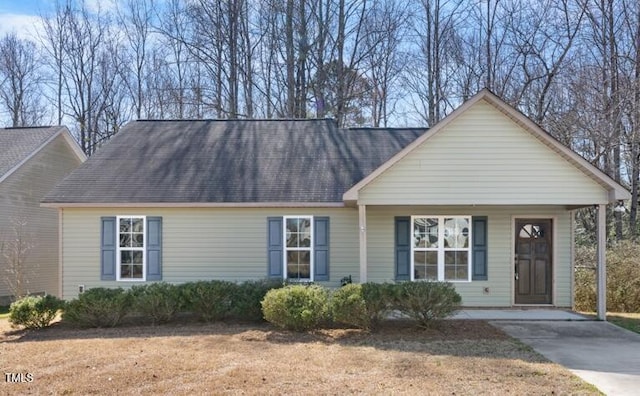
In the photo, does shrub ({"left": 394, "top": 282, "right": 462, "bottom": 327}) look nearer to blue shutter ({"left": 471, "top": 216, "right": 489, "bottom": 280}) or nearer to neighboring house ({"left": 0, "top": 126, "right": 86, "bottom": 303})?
blue shutter ({"left": 471, "top": 216, "right": 489, "bottom": 280})

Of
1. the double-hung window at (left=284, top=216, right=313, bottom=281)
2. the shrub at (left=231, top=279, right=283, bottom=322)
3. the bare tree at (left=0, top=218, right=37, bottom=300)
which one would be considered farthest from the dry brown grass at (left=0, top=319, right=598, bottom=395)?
the bare tree at (left=0, top=218, right=37, bottom=300)

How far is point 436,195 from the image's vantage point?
35.8 ft

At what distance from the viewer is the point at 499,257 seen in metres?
12.8

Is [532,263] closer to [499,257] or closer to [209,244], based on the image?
[499,257]

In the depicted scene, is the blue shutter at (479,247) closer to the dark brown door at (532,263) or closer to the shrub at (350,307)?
the dark brown door at (532,263)

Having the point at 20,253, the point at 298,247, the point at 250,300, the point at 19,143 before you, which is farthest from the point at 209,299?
the point at 19,143

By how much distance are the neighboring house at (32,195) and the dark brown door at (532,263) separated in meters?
14.1

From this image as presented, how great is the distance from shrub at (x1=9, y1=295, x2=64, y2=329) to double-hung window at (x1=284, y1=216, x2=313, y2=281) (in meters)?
5.08

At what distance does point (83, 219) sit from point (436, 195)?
8.58m

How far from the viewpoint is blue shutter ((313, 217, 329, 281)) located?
1298cm

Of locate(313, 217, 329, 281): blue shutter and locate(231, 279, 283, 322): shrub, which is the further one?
locate(313, 217, 329, 281): blue shutter

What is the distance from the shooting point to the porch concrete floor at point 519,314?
11.4 metres

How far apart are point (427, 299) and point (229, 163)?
7098 mm

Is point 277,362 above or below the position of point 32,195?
below
